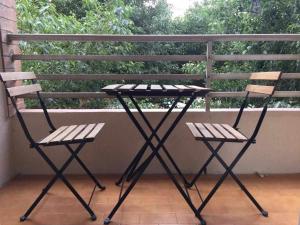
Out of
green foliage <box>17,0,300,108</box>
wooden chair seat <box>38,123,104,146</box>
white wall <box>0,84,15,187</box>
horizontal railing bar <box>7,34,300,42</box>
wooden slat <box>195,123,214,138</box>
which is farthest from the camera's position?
green foliage <box>17,0,300,108</box>

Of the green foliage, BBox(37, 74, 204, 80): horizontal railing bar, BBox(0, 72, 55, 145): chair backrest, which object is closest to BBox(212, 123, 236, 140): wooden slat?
BBox(37, 74, 204, 80): horizontal railing bar

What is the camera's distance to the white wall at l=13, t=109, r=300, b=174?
9.09ft

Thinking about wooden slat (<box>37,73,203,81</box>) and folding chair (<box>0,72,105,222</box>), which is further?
wooden slat (<box>37,73,203,81</box>)

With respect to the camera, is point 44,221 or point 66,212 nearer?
point 44,221

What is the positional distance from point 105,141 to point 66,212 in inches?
33.0

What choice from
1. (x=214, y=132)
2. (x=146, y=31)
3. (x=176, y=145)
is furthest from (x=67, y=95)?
(x=146, y=31)

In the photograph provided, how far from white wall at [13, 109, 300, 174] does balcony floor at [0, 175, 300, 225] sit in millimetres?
126

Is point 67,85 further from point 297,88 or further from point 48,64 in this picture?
point 297,88

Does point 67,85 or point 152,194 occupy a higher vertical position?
point 67,85

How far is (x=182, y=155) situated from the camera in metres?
2.82

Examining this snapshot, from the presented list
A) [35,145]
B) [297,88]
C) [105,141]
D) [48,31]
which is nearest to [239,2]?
[297,88]

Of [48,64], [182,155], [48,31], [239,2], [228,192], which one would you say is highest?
[239,2]

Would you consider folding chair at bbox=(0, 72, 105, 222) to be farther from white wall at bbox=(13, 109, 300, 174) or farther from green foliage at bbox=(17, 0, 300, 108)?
green foliage at bbox=(17, 0, 300, 108)

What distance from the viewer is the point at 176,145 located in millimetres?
2818
